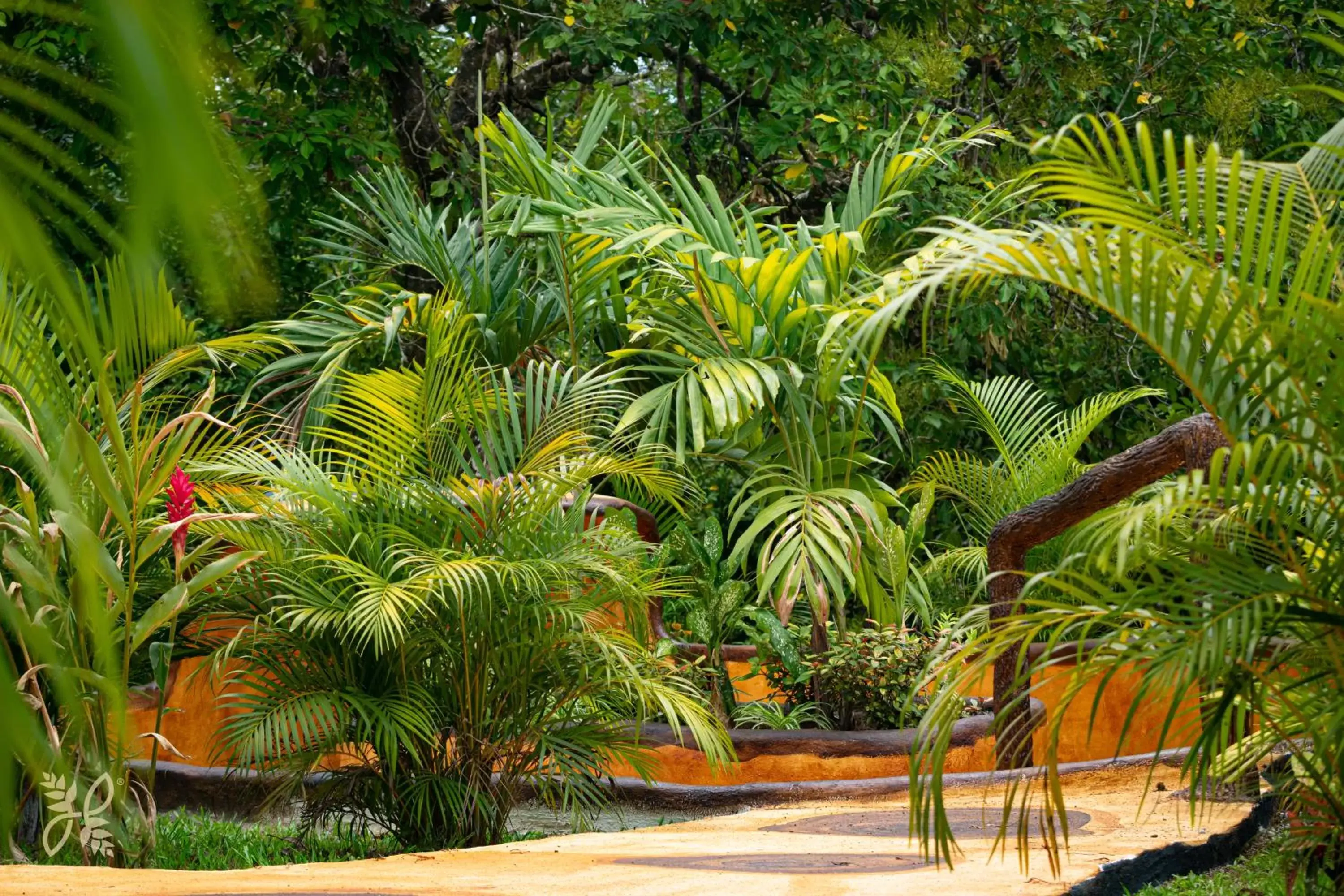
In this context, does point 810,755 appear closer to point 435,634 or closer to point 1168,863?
point 435,634

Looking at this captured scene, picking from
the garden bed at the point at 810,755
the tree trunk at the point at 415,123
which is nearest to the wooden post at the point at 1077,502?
the garden bed at the point at 810,755

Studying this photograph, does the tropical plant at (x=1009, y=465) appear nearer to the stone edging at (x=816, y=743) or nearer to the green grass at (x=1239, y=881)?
the stone edging at (x=816, y=743)

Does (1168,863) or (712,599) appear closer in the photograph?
(1168,863)

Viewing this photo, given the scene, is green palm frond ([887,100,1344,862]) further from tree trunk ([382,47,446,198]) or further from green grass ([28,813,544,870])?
tree trunk ([382,47,446,198])

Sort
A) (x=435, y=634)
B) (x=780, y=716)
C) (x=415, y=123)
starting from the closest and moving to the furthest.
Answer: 1. (x=435, y=634)
2. (x=780, y=716)
3. (x=415, y=123)

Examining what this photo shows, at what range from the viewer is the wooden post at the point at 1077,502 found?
17.3ft

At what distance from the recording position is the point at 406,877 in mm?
3617

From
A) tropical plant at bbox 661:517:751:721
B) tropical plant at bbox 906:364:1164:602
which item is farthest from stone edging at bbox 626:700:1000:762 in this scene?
tropical plant at bbox 906:364:1164:602

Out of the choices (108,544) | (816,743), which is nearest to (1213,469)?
(108,544)

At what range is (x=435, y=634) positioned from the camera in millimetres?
4734

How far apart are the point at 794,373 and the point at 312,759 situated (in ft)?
9.79

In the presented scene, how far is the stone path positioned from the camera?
11.3 feet

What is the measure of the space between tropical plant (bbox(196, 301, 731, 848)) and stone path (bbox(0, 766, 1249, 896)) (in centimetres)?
41

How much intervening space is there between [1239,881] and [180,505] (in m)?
3.40
